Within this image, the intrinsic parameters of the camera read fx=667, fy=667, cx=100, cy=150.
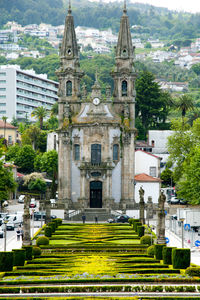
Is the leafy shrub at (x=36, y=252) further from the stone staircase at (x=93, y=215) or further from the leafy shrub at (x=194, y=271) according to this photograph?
the stone staircase at (x=93, y=215)

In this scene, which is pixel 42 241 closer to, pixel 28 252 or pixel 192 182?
pixel 28 252

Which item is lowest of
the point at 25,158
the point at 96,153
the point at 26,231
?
the point at 26,231

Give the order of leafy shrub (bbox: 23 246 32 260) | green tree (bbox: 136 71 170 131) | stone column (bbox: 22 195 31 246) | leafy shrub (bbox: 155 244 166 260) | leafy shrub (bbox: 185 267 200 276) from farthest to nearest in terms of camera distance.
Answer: green tree (bbox: 136 71 170 131) < stone column (bbox: 22 195 31 246) < leafy shrub (bbox: 23 246 32 260) < leafy shrub (bbox: 155 244 166 260) < leafy shrub (bbox: 185 267 200 276)

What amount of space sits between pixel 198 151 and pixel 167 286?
1963 inches

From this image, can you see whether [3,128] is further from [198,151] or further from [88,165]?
[198,151]

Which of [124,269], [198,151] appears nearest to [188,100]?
[198,151]

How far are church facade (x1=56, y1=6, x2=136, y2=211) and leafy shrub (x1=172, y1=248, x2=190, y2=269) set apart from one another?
48.6 m

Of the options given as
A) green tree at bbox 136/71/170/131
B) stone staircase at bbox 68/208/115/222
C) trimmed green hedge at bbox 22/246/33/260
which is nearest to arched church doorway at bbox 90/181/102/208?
stone staircase at bbox 68/208/115/222

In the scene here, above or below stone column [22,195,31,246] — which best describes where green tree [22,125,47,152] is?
above

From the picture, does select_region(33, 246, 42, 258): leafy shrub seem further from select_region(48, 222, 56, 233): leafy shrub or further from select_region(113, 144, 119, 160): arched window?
select_region(113, 144, 119, 160): arched window

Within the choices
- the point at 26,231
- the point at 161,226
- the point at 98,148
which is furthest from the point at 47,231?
the point at 98,148

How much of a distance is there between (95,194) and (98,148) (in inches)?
268

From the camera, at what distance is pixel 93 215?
93688 millimetres

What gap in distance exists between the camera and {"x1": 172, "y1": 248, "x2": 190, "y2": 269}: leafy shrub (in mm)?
47719
